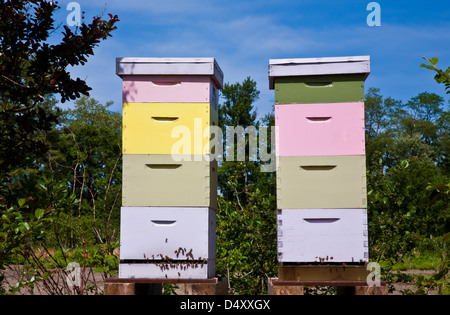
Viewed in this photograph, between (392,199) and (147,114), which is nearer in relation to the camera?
(147,114)

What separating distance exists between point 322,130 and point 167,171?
1395 millimetres

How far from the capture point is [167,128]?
14.7 feet

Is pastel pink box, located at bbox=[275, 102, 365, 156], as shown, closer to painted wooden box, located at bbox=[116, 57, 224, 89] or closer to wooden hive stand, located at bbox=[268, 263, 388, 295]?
painted wooden box, located at bbox=[116, 57, 224, 89]

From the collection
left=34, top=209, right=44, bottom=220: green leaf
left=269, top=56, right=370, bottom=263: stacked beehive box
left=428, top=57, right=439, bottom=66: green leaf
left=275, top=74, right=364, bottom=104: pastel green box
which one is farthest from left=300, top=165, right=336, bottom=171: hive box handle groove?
left=34, top=209, right=44, bottom=220: green leaf

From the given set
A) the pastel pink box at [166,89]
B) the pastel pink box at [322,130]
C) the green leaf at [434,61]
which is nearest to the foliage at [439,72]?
the green leaf at [434,61]

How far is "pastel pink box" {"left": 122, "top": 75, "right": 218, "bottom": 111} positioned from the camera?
4527 mm

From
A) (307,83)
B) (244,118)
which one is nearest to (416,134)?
(244,118)

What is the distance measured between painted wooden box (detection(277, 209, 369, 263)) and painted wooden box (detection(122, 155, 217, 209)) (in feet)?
2.36

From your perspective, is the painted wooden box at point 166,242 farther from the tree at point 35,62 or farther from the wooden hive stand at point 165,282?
the tree at point 35,62

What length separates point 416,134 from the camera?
38969mm

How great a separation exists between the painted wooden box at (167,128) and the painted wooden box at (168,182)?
0.09m

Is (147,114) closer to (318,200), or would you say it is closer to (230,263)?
(318,200)
